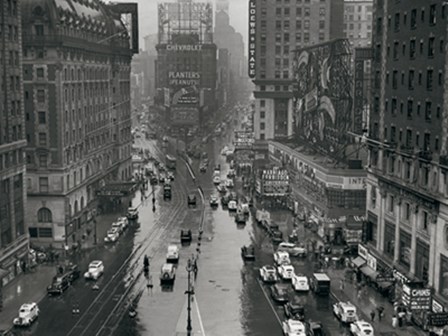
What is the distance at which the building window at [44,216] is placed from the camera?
345 feet

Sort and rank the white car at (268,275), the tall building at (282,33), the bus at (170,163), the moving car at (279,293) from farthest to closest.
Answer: the bus at (170,163) → the tall building at (282,33) → the white car at (268,275) → the moving car at (279,293)

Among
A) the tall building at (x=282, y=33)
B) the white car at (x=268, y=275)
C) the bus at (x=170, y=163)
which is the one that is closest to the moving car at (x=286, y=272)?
the white car at (x=268, y=275)

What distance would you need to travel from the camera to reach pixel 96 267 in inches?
3460

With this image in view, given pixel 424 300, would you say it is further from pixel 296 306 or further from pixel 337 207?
pixel 337 207

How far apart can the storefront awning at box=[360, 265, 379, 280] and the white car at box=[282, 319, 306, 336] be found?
67.1 feet

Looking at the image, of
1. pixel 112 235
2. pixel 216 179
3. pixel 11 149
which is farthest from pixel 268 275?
pixel 216 179

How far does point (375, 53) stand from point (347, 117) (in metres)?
18.1

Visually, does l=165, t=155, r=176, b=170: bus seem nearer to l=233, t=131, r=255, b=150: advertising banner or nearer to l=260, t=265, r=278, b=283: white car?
l=233, t=131, r=255, b=150: advertising banner

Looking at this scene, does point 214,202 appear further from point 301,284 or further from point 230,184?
point 301,284

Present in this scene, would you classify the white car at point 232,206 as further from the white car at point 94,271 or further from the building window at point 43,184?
the white car at point 94,271

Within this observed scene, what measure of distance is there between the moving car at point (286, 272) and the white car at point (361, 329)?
63.4 feet

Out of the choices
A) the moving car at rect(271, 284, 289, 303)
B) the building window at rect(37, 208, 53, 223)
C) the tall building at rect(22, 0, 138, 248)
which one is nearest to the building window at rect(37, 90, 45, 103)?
the tall building at rect(22, 0, 138, 248)

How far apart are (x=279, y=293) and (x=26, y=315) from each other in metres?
26.7

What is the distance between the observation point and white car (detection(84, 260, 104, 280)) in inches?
3406
